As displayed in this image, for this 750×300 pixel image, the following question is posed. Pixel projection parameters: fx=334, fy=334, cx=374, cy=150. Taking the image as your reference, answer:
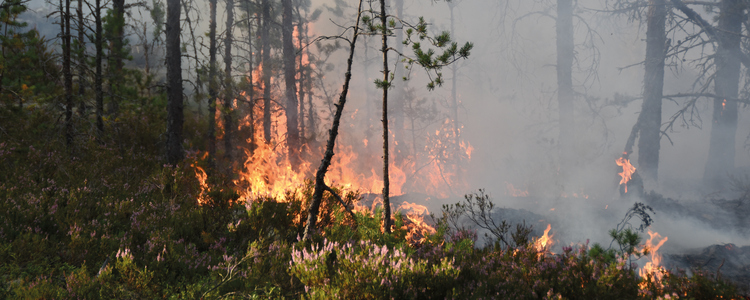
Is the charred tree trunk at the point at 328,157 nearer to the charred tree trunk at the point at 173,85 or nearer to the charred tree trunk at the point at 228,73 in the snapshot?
the charred tree trunk at the point at 173,85

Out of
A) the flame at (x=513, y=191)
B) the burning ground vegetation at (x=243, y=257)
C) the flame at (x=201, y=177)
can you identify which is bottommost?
the flame at (x=513, y=191)

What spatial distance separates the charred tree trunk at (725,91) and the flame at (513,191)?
7.90 meters

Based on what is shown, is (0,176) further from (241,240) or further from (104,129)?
(241,240)

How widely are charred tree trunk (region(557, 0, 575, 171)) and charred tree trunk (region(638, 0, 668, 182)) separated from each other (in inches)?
129

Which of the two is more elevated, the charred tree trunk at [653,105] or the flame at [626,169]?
the charred tree trunk at [653,105]

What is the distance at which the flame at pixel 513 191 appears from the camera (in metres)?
19.2

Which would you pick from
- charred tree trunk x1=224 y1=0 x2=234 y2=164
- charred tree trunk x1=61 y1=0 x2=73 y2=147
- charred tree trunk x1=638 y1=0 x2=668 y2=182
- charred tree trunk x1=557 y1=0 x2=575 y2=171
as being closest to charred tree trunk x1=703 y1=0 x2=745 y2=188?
charred tree trunk x1=638 y1=0 x2=668 y2=182

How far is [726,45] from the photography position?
13539mm

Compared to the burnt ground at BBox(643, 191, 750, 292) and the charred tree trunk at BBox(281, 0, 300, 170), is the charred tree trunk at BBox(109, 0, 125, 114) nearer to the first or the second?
the charred tree trunk at BBox(281, 0, 300, 170)

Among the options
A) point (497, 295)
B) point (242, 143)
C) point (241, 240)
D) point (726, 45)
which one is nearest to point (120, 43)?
point (242, 143)

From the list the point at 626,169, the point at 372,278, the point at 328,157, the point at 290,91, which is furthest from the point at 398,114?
the point at 372,278

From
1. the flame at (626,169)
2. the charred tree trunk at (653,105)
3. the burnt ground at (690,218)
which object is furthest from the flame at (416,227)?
the charred tree trunk at (653,105)

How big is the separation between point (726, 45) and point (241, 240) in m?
19.2

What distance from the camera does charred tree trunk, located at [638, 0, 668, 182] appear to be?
43.9 ft
